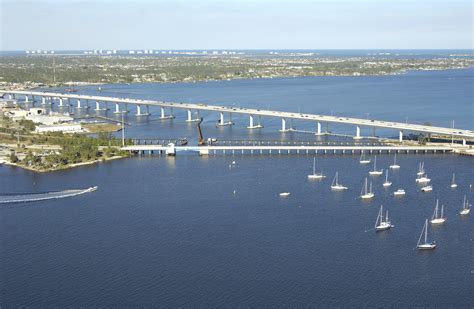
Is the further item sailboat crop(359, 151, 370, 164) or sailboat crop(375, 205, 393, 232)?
sailboat crop(359, 151, 370, 164)

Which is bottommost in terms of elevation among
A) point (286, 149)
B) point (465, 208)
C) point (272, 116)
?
point (465, 208)

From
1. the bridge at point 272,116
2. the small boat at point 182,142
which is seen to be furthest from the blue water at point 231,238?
the bridge at point 272,116

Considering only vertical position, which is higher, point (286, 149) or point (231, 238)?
point (286, 149)

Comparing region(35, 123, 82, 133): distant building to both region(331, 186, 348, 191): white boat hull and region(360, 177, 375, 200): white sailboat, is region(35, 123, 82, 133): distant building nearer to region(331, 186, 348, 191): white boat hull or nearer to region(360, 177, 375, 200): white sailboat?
region(331, 186, 348, 191): white boat hull

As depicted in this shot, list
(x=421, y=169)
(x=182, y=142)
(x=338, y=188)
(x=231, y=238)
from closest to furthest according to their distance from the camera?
(x=231, y=238)
(x=338, y=188)
(x=421, y=169)
(x=182, y=142)

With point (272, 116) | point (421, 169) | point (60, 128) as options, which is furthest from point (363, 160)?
point (60, 128)

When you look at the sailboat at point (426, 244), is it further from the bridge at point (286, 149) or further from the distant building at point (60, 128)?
the distant building at point (60, 128)

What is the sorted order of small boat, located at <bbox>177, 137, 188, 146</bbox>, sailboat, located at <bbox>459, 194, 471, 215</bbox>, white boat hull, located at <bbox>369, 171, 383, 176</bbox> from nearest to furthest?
1. sailboat, located at <bbox>459, 194, 471, 215</bbox>
2. white boat hull, located at <bbox>369, 171, 383, 176</bbox>
3. small boat, located at <bbox>177, 137, 188, 146</bbox>

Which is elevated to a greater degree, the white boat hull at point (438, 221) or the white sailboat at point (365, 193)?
the white sailboat at point (365, 193)

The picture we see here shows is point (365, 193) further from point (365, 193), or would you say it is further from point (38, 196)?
point (38, 196)

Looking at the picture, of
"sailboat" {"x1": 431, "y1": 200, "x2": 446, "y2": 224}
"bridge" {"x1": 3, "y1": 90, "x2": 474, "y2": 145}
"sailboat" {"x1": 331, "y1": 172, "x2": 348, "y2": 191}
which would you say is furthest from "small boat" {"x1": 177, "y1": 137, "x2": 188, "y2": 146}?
"sailboat" {"x1": 431, "y1": 200, "x2": 446, "y2": 224}
